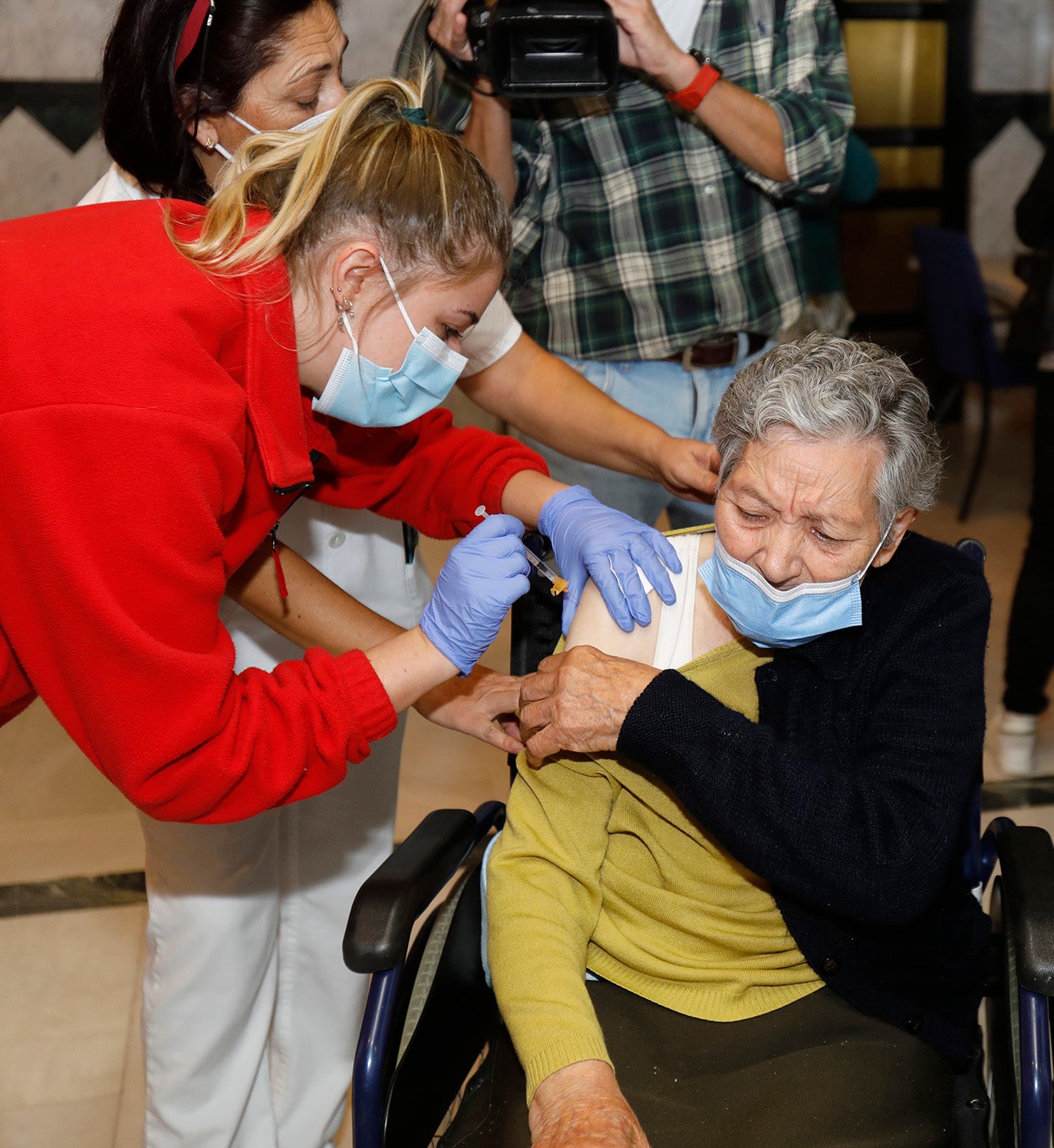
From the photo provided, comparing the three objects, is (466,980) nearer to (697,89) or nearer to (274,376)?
(274,376)

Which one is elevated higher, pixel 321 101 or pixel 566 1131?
pixel 321 101

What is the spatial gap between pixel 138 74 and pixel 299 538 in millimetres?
633

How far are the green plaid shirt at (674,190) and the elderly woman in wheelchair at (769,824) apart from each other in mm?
776

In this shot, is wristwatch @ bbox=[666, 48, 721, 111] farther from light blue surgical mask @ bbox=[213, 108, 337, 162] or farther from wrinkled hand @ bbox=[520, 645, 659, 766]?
wrinkled hand @ bbox=[520, 645, 659, 766]

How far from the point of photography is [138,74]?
1.47m

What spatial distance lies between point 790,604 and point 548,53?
107 cm

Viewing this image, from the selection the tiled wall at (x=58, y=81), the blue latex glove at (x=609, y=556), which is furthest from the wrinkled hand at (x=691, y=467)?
the tiled wall at (x=58, y=81)

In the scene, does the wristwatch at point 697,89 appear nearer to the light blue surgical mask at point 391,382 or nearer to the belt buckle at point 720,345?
the belt buckle at point 720,345

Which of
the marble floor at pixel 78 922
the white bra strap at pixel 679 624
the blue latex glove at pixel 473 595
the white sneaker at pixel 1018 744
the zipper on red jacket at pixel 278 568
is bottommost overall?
the white sneaker at pixel 1018 744

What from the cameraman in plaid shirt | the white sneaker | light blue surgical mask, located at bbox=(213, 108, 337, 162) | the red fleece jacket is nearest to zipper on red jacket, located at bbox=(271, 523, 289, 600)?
the red fleece jacket

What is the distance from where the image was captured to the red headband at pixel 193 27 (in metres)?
1.44

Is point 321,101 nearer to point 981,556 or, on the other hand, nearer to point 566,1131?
point 981,556

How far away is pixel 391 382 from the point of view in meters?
1.38

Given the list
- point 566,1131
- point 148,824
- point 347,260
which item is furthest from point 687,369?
point 566,1131
